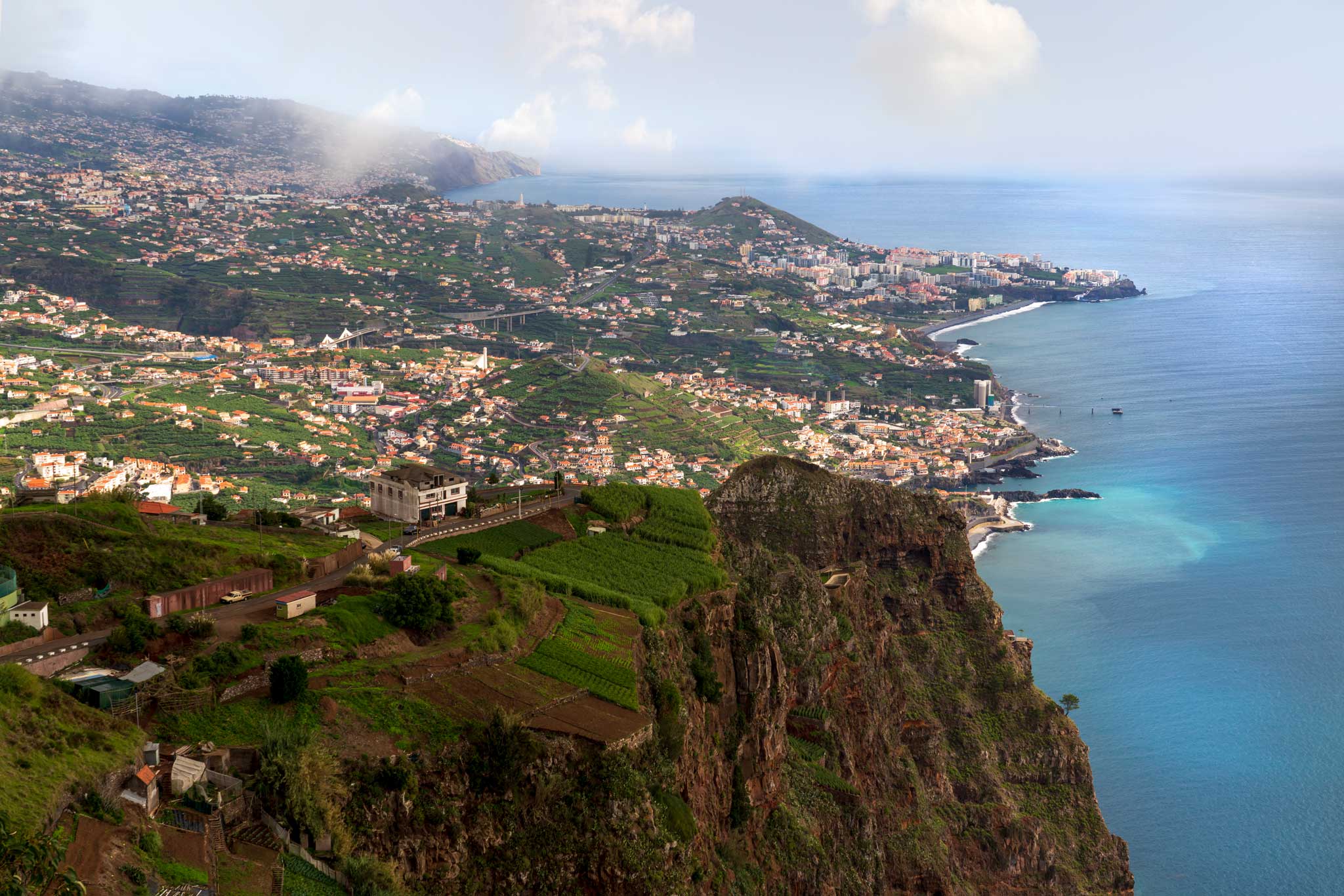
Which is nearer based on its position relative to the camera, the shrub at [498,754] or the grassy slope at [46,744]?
the grassy slope at [46,744]

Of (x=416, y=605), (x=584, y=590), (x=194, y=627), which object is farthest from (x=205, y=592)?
(x=584, y=590)

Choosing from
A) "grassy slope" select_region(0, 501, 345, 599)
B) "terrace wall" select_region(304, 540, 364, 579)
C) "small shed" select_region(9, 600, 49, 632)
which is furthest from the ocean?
"small shed" select_region(9, 600, 49, 632)

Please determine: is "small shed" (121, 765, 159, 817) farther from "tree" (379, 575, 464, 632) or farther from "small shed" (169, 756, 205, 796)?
"tree" (379, 575, 464, 632)

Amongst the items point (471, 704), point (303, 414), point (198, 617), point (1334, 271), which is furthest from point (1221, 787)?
point (1334, 271)

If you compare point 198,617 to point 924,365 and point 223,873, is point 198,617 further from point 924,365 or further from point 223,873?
point 924,365

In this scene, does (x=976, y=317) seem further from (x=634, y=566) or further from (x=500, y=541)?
(x=500, y=541)

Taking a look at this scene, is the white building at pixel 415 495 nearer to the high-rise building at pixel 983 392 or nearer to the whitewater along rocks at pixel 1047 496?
the whitewater along rocks at pixel 1047 496

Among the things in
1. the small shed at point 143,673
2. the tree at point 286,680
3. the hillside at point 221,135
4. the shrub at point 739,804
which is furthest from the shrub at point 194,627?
the hillside at point 221,135
